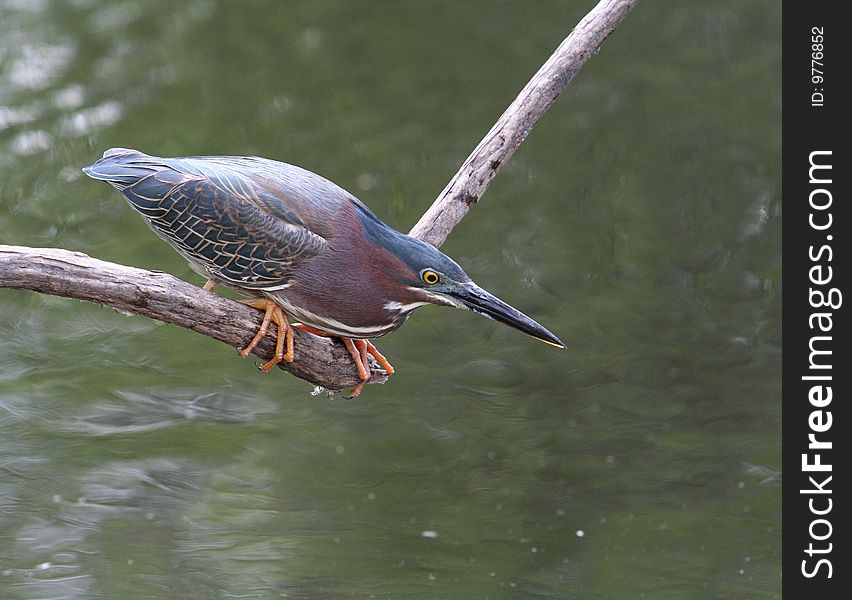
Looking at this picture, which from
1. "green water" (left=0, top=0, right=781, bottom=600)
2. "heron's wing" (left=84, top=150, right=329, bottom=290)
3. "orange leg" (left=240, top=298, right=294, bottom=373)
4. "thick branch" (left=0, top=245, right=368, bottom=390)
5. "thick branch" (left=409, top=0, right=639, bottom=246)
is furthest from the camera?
"green water" (left=0, top=0, right=781, bottom=600)

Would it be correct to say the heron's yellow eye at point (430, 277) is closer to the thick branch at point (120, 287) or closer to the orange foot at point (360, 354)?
the orange foot at point (360, 354)

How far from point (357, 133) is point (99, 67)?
134 centimetres

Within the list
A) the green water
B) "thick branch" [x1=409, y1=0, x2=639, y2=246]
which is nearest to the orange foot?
"thick branch" [x1=409, y1=0, x2=639, y2=246]

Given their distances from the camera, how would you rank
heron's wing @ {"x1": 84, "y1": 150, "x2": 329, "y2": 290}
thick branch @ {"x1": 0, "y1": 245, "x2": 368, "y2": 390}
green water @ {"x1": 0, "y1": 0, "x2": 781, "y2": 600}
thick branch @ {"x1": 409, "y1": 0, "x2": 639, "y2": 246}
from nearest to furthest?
thick branch @ {"x1": 0, "y1": 245, "x2": 368, "y2": 390}
heron's wing @ {"x1": 84, "y1": 150, "x2": 329, "y2": 290}
thick branch @ {"x1": 409, "y1": 0, "x2": 639, "y2": 246}
green water @ {"x1": 0, "y1": 0, "x2": 781, "y2": 600}

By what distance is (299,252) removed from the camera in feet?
8.53

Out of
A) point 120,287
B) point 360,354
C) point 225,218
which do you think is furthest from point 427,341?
point 120,287

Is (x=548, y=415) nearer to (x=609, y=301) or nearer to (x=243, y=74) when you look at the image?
(x=609, y=301)

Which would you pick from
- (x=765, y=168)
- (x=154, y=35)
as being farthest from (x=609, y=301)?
(x=154, y=35)

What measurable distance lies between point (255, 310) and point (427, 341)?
8.21 ft

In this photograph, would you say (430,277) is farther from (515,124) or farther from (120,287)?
(120,287)

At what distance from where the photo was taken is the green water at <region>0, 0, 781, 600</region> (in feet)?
13.5

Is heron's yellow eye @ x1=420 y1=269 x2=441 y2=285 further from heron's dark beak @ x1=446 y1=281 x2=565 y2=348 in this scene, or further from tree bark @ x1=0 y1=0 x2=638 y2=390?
tree bark @ x1=0 y1=0 x2=638 y2=390

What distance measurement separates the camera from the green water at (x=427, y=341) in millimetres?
4129

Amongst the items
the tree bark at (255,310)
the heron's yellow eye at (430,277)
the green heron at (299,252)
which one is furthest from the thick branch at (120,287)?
the heron's yellow eye at (430,277)
